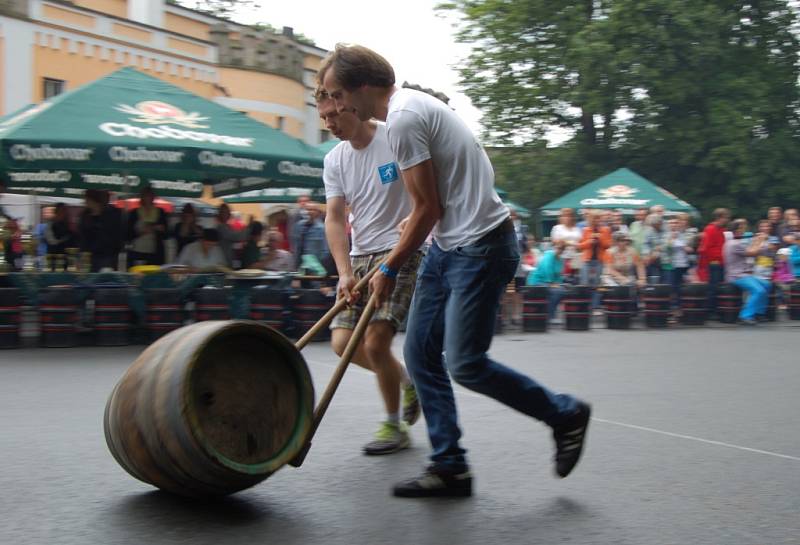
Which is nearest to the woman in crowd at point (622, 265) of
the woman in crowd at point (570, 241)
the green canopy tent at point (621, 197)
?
the woman in crowd at point (570, 241)

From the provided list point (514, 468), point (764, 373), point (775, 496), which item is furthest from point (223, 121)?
point (775, 496)

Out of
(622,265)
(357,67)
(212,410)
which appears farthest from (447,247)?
(622,265)

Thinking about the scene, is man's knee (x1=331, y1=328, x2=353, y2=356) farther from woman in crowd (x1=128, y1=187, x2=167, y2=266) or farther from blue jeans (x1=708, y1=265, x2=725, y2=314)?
blue jeans (x1=708, y1=265, x2=725, y2=314)

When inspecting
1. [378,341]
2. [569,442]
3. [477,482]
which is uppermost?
[378,341]

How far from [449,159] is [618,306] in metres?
11.4

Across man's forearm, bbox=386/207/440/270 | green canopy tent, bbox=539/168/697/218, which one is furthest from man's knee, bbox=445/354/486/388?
green canopy tent, bbox=539/168/697/218

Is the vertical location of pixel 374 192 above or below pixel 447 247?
above

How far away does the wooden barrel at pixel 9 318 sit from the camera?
10.9 m

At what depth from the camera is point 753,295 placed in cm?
1642

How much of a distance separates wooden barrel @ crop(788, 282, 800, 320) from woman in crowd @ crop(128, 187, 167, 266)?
10599 mm

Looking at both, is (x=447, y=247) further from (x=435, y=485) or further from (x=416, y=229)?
(x=435, y=485)

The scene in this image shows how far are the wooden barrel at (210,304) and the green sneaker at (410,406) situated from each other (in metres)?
6.58

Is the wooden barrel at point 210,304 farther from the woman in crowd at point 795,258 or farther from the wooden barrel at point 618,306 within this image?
the woman in crowd at point 795,258

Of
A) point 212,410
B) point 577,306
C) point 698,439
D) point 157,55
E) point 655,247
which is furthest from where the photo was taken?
point 157,55
